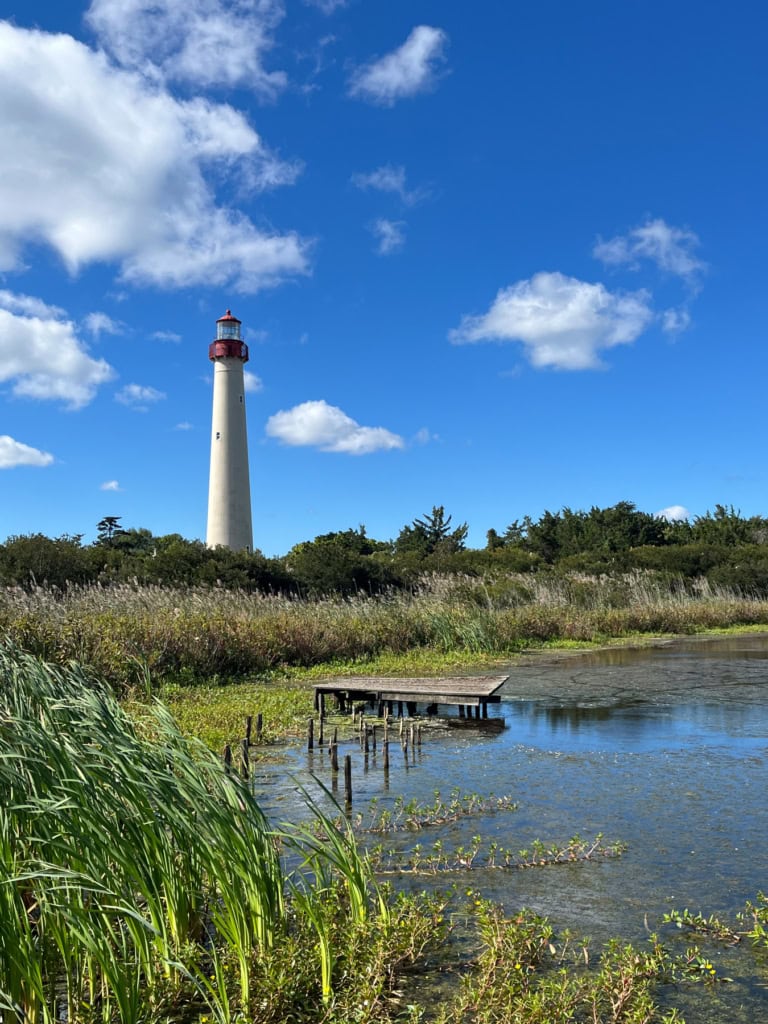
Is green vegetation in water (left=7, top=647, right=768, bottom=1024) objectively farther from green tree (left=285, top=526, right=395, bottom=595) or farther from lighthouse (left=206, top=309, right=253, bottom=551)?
lighthouse (left=206, top=309, right=253, bottom=551)

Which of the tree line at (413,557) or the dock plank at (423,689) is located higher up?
the tree line at (413,557)

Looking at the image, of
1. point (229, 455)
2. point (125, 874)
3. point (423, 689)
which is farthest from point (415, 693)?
point (229, 455)

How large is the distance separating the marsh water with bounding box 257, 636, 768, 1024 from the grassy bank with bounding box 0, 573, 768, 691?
3197mm

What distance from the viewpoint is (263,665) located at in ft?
50.2

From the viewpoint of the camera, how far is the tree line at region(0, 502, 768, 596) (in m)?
23.0

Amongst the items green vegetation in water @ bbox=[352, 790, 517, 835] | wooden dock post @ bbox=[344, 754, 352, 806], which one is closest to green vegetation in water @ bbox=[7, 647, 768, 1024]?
green vegetation in water @ bbox=[352, 790, 517, 835]

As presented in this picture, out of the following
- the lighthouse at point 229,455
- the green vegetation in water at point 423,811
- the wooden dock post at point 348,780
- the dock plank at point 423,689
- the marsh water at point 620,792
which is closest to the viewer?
the marsh water at point 620,792

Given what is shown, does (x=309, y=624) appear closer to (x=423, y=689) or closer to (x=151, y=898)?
(x=423, y=689)

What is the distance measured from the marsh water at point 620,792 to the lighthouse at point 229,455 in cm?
2252

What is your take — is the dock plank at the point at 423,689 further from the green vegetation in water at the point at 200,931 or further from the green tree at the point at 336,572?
the green tree at the point at 336,572

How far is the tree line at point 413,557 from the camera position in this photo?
23.0 metres

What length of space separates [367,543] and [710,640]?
27475 millimetres

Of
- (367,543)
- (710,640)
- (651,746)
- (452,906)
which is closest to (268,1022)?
(452,906)

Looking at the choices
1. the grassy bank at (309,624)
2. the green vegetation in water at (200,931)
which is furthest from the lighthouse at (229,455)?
the green vegetation in water at (200,931)
